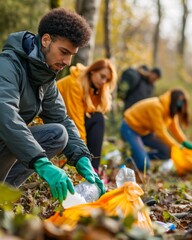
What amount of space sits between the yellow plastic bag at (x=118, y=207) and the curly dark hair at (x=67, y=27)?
1.05 meters

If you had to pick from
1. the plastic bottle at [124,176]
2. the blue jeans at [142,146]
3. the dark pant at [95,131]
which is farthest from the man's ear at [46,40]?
the blue jeans at [142,146]

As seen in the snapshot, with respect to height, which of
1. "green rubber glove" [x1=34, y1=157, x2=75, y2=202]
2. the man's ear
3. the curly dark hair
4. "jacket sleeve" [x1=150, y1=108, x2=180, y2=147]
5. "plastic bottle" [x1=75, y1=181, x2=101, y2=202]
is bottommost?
"jacket sleeve" [x1=150, y1=108, x2=180, y2=147]

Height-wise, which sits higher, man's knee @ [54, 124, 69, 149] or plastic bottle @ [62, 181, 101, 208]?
man's knee @ [54, 124, 69, 149]

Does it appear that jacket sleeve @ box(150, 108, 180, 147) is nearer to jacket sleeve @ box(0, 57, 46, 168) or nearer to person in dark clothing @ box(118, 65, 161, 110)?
person in dark clothing @ box(118, 65, 161, 110)

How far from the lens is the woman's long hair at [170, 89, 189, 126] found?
7.08 metres

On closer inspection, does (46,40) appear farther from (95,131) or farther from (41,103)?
(95,131)

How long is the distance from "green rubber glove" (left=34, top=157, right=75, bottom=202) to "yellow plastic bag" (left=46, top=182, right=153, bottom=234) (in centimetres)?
12

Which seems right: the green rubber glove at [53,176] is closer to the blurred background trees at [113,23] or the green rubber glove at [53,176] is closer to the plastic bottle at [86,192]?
the plastic bottle at [86,192]

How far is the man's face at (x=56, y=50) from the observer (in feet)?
10.4

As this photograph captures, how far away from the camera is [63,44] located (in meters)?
3.18

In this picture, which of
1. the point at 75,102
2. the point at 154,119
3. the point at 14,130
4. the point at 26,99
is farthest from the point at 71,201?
the point at 154,119

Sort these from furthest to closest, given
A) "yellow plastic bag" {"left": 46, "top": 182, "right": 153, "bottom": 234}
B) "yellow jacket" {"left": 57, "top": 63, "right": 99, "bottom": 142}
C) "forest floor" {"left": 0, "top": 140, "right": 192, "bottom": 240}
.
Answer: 1. "yellow jacket" {"left": 57, "top": 63, "right": 99, "bottom": 142}
2. "yellow plastic bag" {"left": 46, "top": 182, "right": 153, "bottom": 234}
3. "forest floor" {"left": 0, "top": 140, "right": 192, "bottom": 240}

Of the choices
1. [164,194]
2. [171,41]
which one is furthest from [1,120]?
[171,41]

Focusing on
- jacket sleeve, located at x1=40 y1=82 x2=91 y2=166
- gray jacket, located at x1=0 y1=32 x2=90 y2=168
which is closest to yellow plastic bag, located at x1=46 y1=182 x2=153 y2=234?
gray jacket, located at x1=0 y1=32 x2=90 y2=168
